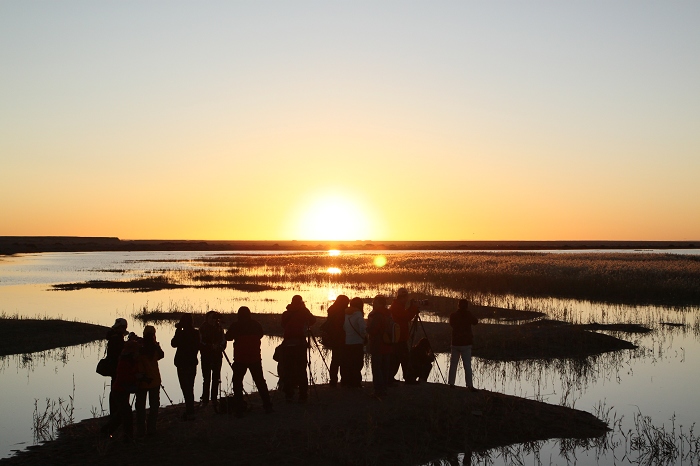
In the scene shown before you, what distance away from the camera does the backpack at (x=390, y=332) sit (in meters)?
12.4

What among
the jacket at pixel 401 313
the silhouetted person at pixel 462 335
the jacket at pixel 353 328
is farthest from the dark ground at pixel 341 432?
the jacket at pixel 401 313

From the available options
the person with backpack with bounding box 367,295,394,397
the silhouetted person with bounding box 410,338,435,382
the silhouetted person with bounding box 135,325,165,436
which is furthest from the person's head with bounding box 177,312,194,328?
the silhouetted person with bounding box 410,338,435,382

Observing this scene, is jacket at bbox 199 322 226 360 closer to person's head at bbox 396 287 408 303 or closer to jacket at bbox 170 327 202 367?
jacket at bbox 170 327 202 367

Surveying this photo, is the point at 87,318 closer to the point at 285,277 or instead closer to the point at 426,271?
the point at 285,277

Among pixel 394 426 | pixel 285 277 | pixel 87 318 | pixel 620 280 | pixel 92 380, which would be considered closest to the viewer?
pixel 394 426

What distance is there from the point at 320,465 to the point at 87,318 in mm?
20953

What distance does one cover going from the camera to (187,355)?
11414 mm

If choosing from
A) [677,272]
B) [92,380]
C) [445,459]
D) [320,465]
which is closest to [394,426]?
[445,459]

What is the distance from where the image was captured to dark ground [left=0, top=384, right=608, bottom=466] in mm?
9539

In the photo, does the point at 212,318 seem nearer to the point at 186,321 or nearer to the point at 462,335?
the point at 186,321

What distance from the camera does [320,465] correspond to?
9383 millimetres

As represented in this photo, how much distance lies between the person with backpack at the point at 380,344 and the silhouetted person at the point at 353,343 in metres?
0.27

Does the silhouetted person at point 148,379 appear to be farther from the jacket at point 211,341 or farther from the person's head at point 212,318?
the jacket at point 211,341

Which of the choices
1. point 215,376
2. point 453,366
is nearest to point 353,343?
point 453,366
